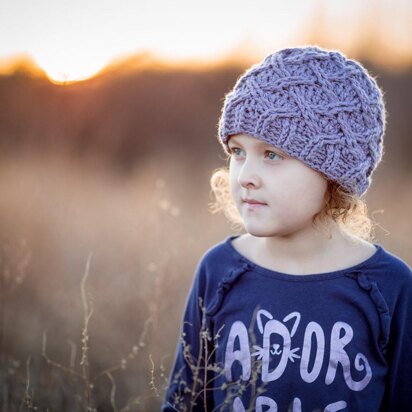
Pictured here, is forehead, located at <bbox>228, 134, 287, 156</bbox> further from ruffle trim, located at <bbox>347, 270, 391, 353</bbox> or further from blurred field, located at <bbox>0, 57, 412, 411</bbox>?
blurred field, located at <bbox>0, 57, 412, 411</bbox>

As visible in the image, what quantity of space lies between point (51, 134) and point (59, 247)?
1.44 m

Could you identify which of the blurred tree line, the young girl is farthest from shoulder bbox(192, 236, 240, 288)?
the blurred tree line

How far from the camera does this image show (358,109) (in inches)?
71.7

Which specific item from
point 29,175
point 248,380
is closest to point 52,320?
point 29,175

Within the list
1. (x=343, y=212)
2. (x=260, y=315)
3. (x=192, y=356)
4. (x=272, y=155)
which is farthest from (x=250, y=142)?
(x=192, y=356)

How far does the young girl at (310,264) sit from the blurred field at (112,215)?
22.6 inches

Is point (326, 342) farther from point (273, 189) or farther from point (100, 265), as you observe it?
point (100, 265)

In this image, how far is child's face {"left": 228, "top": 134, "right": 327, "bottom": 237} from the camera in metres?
1.78

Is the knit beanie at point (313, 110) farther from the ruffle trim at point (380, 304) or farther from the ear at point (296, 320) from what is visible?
the ear at point (296, 320)

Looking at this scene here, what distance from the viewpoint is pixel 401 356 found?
1.83 meters

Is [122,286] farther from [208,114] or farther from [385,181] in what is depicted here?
[208,114]

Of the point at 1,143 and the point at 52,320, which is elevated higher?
the point at 1,143

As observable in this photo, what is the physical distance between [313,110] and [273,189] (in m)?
0.31

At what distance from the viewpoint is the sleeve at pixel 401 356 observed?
182 cm
